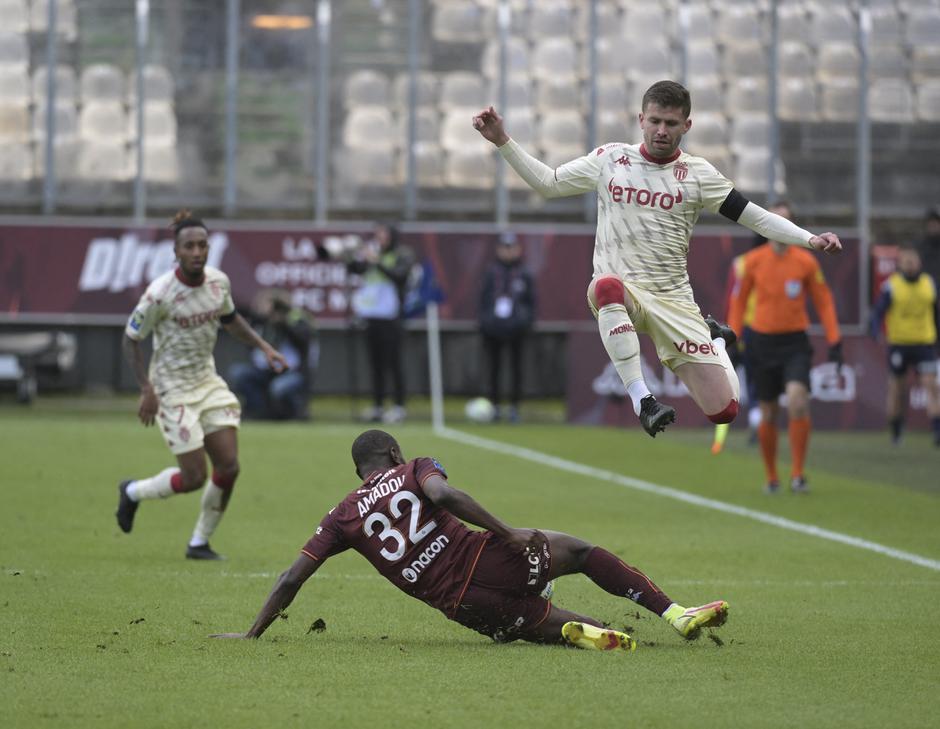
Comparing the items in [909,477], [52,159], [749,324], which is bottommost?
[909,477]

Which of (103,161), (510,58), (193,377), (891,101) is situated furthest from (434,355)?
(193,377)

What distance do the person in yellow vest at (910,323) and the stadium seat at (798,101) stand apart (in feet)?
28.4

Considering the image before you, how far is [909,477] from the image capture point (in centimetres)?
1731

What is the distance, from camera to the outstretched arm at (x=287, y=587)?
7520 millimetres

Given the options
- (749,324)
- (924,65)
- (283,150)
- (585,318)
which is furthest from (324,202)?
(749,324)

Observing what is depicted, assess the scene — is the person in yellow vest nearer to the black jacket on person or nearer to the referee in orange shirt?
the black jacket on person

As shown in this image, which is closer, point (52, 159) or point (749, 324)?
point (749, 324)

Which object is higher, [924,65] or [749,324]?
[924,65]

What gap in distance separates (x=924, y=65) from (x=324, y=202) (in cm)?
1049

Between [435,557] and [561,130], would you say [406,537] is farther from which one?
[561,130]

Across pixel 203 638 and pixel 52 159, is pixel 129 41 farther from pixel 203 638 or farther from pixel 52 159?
pixel 203 638

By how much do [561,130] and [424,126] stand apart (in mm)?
2264

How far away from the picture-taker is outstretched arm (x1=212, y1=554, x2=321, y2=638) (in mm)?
7520

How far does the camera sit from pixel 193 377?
11.2 m
